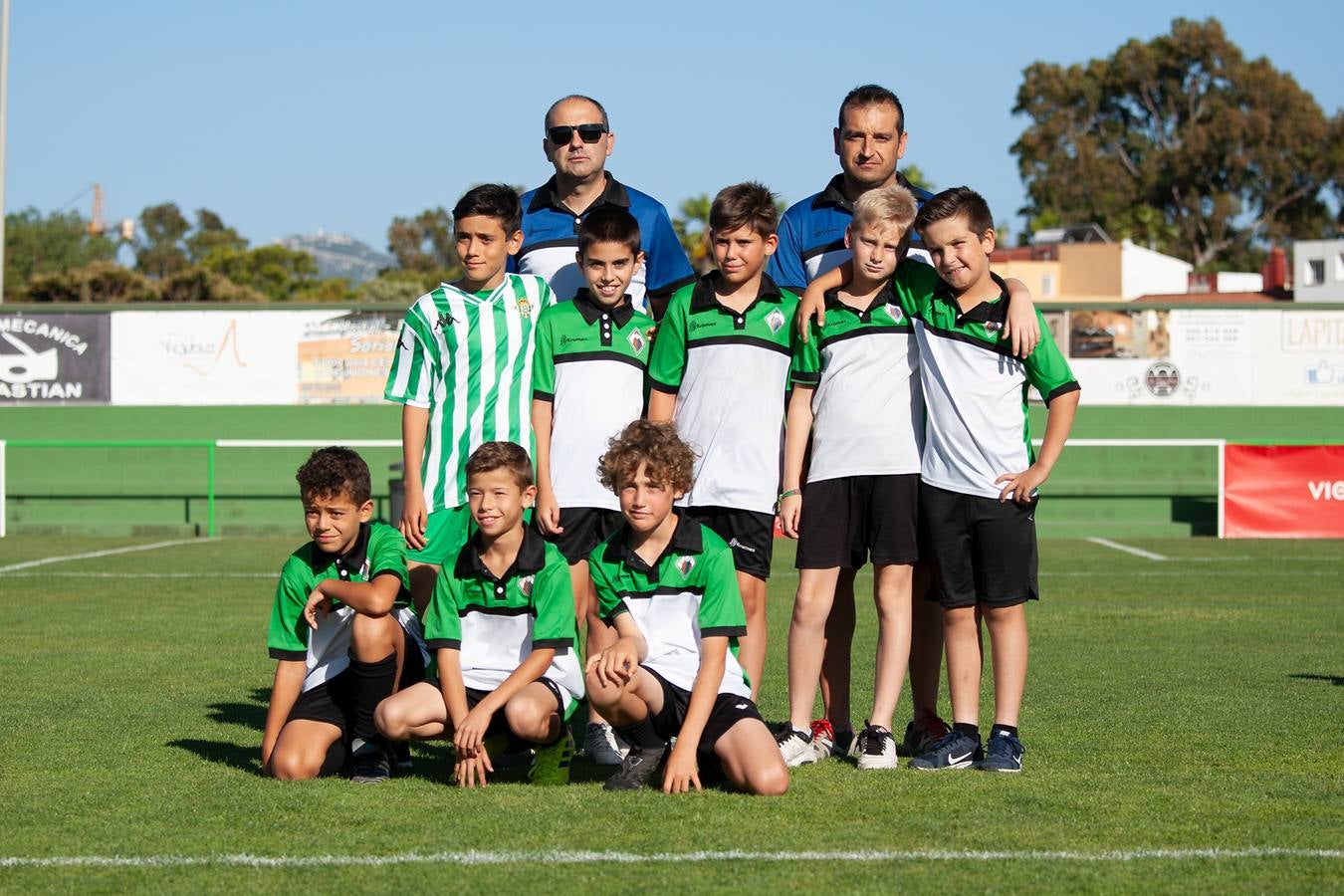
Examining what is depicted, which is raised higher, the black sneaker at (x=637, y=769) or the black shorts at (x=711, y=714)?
the black shorts at (x=711, y=714)

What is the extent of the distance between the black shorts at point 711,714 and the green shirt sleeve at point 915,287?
4.73 feet

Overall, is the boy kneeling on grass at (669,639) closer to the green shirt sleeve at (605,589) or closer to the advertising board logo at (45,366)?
the green shirt sleeve at (605,589)

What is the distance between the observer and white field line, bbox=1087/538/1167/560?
49.0 ft

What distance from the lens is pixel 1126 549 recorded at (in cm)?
1586

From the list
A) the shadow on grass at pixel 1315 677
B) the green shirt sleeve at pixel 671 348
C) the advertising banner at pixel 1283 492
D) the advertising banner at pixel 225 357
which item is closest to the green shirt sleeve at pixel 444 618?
the green shirt sleeve at pixel 671 348

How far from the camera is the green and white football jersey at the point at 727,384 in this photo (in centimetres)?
561

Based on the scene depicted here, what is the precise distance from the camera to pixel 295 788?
16.8ft

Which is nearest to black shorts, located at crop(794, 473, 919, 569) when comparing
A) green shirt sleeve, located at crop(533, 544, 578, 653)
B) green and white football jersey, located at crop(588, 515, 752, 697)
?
green and white football jersey, located at crop(588, 515, 752, 697)

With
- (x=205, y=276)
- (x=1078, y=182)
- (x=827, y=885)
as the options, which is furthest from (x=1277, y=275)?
(x=827, y=885)

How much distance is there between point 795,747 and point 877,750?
0.94 ft

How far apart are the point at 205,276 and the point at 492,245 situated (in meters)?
47.5

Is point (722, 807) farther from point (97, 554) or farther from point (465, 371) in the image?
point (97, 554)

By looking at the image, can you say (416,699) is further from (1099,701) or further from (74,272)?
(74,272)

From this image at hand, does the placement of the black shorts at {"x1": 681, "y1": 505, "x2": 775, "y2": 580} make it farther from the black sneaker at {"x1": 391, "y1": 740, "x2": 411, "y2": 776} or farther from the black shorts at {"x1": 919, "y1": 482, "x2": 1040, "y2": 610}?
the black sneaker at {"x1": 391, "y1": 740, "x2": 411, "y2": 776}
